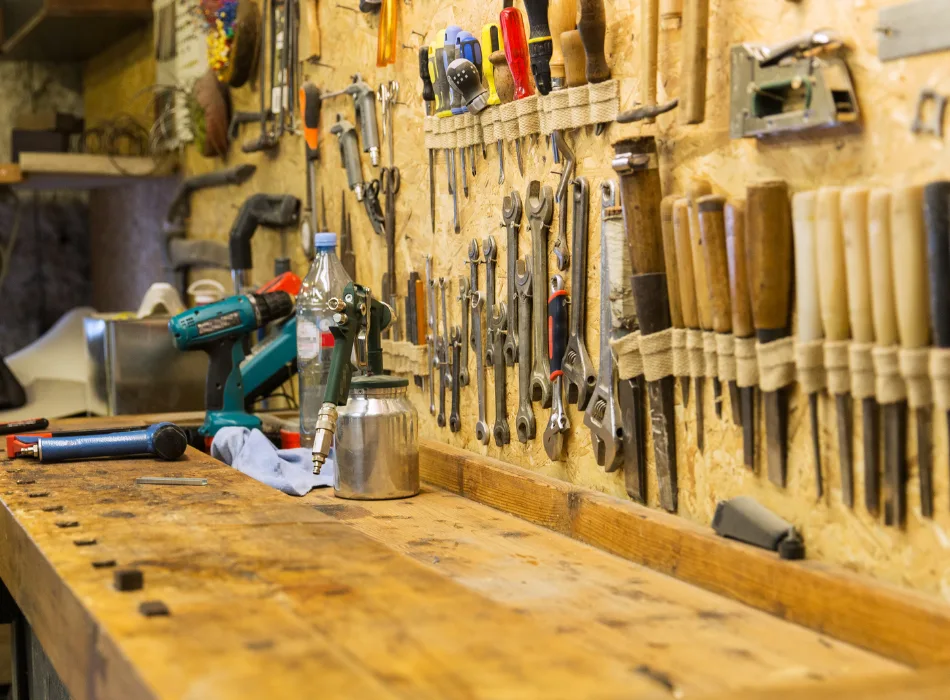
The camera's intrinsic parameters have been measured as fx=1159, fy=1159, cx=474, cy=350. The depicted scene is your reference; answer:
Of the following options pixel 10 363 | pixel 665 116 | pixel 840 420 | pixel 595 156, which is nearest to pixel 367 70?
pixel 595 156

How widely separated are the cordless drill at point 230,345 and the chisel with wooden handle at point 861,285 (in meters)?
1.66

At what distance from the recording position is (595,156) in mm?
1770

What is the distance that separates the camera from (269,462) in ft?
7.27

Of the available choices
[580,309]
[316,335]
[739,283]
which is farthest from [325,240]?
[739,283]

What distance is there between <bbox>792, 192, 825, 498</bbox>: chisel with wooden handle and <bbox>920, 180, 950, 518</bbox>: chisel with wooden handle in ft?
0.53

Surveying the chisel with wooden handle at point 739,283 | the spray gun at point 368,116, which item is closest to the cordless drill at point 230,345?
the spray gun at point 368,116

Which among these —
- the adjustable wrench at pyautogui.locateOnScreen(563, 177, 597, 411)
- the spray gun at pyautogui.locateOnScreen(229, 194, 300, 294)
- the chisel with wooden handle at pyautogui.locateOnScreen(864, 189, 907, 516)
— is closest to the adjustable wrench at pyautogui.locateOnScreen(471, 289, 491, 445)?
the adjustable wrench at pyautogui.locateOnScreen(563, 177, 597, 411)

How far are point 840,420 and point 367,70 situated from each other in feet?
5.45

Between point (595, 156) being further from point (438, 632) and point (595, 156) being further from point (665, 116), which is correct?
point (438, 632)

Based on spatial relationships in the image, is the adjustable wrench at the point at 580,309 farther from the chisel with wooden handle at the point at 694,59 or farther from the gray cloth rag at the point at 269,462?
the gray cloth rag at the point at 269,462

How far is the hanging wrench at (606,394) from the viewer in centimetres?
171

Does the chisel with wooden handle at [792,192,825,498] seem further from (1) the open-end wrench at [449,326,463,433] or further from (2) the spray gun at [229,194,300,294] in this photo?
(2) the spray gun at [229,194,300,294]

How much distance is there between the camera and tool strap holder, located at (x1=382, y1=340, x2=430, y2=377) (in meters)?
2.40

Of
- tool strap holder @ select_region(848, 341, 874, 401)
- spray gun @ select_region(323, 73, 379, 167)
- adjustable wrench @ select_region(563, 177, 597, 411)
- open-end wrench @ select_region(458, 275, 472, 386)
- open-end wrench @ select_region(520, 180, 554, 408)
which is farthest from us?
spray gun @ select_region(323, 73, 379, 167)
